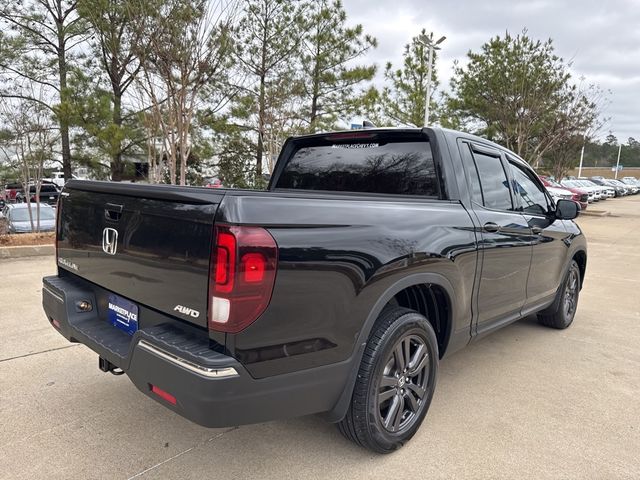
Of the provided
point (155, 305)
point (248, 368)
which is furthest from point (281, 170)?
point (248, 368)

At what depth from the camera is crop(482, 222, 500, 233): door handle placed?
310 centimetres

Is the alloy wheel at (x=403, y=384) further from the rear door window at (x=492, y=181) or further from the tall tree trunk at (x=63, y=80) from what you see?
the tall tree trunk at (x=63, y=80)

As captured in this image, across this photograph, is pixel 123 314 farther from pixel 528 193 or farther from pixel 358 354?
pixel 528 193

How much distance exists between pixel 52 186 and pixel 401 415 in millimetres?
25165

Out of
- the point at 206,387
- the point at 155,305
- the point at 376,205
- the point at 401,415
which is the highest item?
the point at 376,205

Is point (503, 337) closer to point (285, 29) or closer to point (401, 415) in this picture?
point (401, 415)

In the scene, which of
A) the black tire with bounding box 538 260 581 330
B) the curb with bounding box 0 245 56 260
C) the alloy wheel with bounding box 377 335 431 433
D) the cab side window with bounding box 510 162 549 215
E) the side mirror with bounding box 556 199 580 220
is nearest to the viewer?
the alloy wheel with bounding box 377 335 431 433

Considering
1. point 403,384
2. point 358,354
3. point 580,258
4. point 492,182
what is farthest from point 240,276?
point 580,258

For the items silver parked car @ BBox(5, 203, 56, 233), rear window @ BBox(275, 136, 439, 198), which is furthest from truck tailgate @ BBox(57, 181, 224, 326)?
silver parked car @ BBox(5, 203, 56, 233)

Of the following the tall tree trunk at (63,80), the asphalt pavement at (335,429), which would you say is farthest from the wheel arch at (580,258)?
the tall tree trunk at (63,80)

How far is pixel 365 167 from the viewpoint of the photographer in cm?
332

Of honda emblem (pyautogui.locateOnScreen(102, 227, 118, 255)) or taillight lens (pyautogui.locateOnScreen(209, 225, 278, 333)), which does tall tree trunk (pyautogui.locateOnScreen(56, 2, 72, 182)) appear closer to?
honda emblem (pyautogui.locateOnScreen(102, 227, 118, 255))

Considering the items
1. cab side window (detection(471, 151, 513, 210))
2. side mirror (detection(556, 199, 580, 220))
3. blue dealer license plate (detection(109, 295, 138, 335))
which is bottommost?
blue dealer license plate (detection(109, 295, 138, 335))

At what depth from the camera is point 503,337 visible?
455cm
